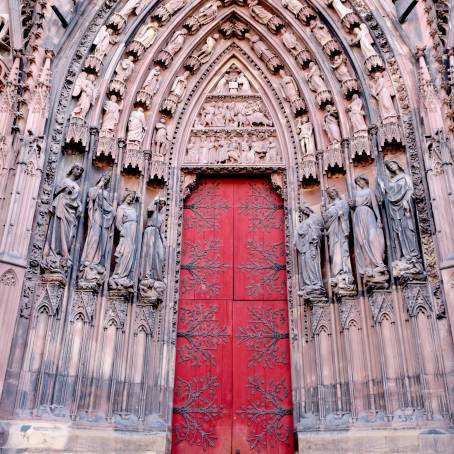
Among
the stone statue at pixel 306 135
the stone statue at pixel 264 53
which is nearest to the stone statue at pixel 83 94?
the stone statue at pixel 264 53

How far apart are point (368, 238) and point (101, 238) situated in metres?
3.76

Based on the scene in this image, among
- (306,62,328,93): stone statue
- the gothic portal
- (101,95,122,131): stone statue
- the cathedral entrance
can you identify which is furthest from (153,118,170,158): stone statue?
(306,62,328,93): stone statue

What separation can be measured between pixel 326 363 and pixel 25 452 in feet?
13.0

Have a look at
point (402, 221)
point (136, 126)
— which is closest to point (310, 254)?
point (402, 221)

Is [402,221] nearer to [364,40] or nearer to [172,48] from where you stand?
[364,40]

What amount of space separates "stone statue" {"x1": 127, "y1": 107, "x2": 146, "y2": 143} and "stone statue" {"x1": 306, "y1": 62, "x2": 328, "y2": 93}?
2.95 m

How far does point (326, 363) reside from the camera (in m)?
7.30

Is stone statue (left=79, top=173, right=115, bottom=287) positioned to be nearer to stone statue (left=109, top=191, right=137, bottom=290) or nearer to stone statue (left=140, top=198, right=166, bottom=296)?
stone statue (left=109, top=191, right=137, bottom=290)

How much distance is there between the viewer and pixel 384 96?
26.7 ft

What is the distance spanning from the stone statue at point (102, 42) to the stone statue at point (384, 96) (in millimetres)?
4436

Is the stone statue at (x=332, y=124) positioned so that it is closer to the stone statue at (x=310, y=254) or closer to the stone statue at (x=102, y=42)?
the stone statue at (x=310, y=254)

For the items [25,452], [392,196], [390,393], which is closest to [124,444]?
[25,452]

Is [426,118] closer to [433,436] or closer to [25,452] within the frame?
[433,436]

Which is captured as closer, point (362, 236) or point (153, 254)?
point (362, 236)
